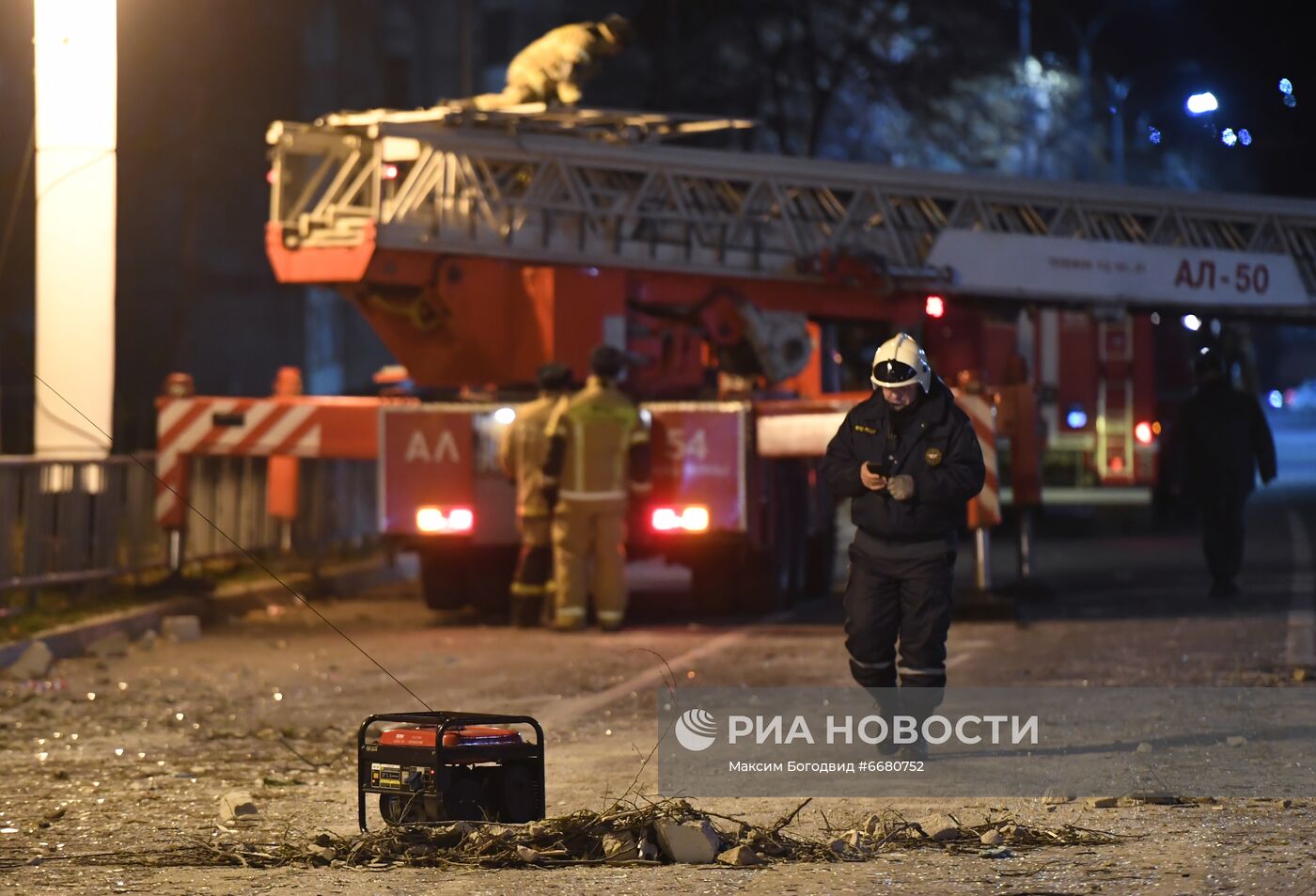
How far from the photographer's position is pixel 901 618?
764cm

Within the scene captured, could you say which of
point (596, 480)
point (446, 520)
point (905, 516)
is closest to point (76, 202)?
point (446, 520)

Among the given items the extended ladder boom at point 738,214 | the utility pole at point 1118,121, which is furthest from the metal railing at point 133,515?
the utility pole at point 1118,121

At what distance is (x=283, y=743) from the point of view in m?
8.46

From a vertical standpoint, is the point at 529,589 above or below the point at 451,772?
above

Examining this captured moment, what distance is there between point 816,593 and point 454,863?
382 inches

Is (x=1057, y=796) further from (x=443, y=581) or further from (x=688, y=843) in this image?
(x=443, y=581)

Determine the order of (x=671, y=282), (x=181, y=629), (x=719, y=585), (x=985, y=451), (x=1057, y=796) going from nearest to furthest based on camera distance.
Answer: (x=1057, y=796) < (x=985, y=451) < (x=181, y=629) < (x=719, y=585) < (x=671, y=282)

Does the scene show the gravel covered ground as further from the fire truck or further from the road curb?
the fire truck

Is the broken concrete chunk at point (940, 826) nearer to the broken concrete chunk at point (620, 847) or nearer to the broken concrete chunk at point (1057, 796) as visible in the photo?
the broken concrete chunk at point (1057, 796)

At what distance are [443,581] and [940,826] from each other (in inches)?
319

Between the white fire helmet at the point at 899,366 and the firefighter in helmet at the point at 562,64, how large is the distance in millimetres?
7409

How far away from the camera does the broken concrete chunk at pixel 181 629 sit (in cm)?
1282

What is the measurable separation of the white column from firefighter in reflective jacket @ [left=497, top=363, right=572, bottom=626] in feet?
7.99

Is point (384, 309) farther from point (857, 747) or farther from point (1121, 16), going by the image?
point (1121, 16)
